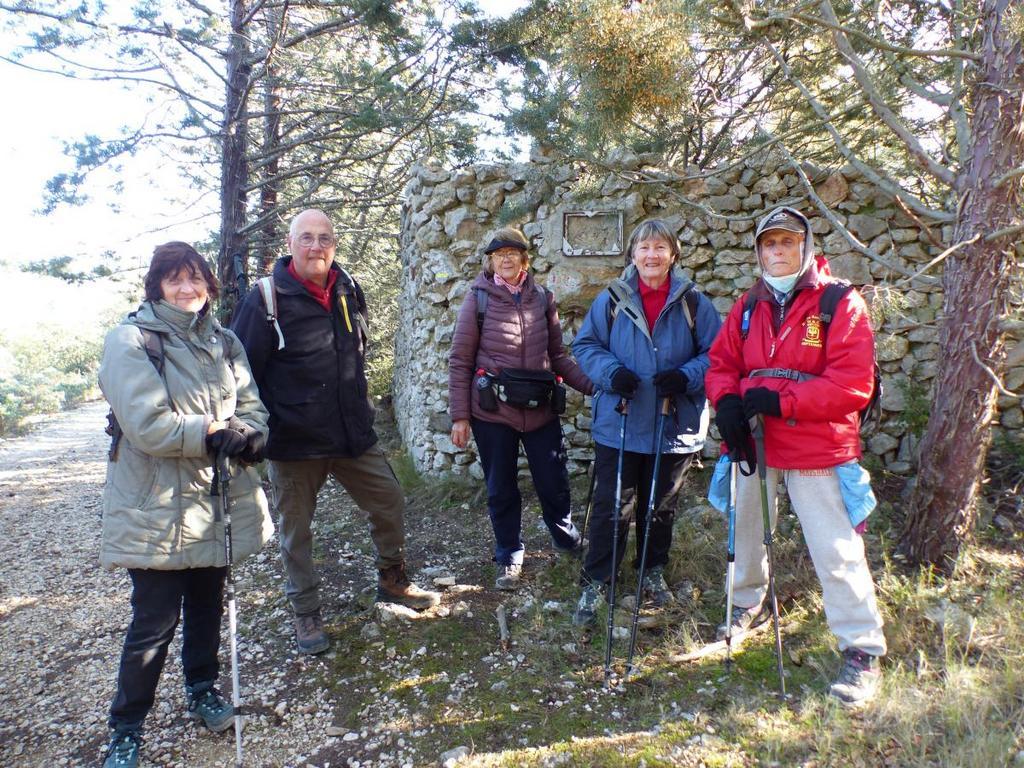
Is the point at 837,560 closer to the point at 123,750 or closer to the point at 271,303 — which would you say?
the point at 271,303

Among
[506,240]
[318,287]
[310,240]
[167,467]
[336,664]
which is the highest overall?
[506,240]

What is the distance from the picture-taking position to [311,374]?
310cm

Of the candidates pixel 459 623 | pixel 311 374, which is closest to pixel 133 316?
pixel 311 374

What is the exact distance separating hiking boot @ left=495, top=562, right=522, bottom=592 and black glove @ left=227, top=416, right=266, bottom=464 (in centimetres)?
181

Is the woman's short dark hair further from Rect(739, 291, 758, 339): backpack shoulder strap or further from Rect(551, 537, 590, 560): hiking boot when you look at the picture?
Rect(551, 537, 590, 560): hiking boot

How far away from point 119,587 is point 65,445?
6.96m

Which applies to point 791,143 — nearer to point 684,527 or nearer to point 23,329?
point 684,527

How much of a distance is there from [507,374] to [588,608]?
4.58 ft

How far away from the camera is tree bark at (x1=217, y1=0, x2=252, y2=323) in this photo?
22.2 ft

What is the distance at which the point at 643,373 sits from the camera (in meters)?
3.18

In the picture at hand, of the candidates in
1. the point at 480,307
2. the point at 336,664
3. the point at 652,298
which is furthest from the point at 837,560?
the point at 336,664

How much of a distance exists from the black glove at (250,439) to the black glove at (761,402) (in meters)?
2.13

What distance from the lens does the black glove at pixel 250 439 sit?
8.36 ft

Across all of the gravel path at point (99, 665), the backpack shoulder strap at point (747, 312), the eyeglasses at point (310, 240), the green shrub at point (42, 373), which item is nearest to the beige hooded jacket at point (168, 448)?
the eyeglasses at point (310, 240)
